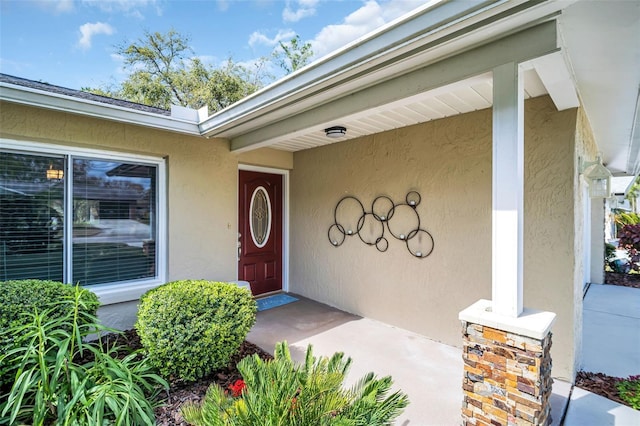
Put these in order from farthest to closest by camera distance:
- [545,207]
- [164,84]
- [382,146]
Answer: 1. [164,84]
2. [382,146]
3. [545,207]

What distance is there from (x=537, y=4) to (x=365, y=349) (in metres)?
3.65

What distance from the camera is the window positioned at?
347cm

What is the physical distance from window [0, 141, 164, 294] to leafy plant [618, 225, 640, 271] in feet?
35.8

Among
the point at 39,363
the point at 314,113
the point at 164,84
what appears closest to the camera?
the point at 39,363

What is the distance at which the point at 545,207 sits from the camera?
10.4ft

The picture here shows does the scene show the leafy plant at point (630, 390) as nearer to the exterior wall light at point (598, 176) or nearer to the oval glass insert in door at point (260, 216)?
the exterior wall light at point (598, 176)

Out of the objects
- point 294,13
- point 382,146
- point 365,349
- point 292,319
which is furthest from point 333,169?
point 294,13

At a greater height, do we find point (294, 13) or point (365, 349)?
point (294, 13)

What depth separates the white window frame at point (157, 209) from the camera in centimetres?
358

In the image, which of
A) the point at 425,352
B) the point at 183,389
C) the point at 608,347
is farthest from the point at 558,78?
the point at 183,389

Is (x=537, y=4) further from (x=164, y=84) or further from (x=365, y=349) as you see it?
(x=164, y=84)

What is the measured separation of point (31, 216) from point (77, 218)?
42 centimetres

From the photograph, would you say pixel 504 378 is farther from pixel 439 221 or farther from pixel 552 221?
pixel 439 221

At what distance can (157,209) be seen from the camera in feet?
14.6
